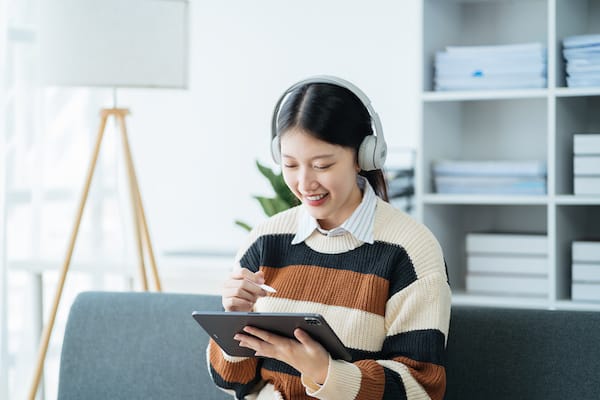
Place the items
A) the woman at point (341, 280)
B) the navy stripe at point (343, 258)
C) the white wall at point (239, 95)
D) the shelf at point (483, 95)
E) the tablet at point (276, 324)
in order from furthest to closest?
1. the white wall at point (239, 95)
2. the shelf at point (483, 95)
3. the navy stripe at point (343, 258)
4. the woman at point (341, 280)
5. the tablet at point (276, 324)

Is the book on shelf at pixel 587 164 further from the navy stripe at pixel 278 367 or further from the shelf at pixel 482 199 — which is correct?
the navy stripe at pixel 278 367

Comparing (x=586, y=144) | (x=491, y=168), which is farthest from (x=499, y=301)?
(x=586, y=144)

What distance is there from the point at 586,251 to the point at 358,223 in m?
1.37

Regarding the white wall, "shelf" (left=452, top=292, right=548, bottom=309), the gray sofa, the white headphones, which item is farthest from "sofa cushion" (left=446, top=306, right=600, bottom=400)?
the white wall

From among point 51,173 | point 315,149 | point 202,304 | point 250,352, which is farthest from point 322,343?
point 51,173

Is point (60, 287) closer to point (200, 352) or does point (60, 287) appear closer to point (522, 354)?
point (200, 352)

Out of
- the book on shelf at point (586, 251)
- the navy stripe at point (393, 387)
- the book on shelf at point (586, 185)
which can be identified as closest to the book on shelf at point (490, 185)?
the book on shelf at point (586, 185)

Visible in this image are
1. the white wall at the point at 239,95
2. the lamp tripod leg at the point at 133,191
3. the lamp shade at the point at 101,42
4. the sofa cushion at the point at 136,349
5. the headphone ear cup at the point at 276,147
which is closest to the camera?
the headphone ear cup at the point at 276,147

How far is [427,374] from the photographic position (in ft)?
5.57

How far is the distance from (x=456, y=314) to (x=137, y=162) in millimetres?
2213

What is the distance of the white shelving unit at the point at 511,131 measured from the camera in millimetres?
2920

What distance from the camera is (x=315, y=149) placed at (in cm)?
176

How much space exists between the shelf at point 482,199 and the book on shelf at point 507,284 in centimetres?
26

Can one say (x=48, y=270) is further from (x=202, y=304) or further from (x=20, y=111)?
(x=202, y=304)
